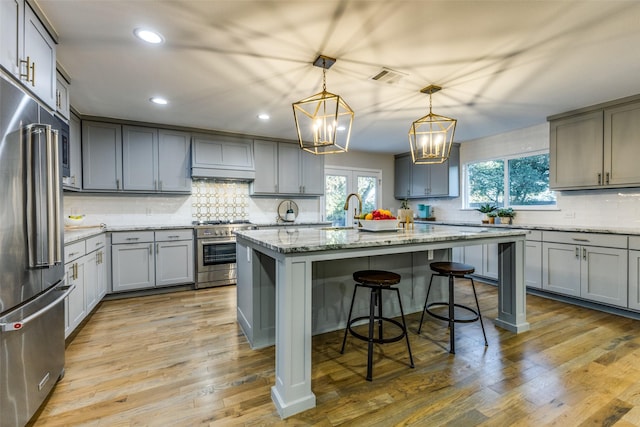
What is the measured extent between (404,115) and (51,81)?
3540 mm

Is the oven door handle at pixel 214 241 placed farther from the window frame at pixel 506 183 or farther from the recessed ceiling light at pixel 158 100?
the window frame at pixel 506 183

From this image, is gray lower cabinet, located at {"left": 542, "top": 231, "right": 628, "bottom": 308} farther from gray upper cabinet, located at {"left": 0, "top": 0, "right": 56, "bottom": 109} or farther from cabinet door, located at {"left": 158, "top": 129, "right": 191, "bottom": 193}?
gray upper cabinet, located at {"left": 0, "top": 0, "right": 56, "bottom": 109}

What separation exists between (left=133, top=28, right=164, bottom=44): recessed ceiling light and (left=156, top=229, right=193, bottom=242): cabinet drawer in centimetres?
259

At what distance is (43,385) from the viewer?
1.73 metres

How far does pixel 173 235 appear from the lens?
4152 mm

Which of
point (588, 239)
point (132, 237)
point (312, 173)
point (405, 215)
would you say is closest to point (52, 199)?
point (132, 237)

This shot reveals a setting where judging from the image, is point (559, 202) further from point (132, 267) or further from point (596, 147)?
point (132, 267)

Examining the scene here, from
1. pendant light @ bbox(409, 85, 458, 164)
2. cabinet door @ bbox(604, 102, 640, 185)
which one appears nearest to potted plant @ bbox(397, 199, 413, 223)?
pendant light @ bbox(409, 85, 458, 164)

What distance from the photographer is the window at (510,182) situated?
14.5 ft

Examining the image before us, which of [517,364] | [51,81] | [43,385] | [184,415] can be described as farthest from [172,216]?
[517,364]

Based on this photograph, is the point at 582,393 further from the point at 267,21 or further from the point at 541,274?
the point at 267,21

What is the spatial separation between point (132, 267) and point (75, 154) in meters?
1.55

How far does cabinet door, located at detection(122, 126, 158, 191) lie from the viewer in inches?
163

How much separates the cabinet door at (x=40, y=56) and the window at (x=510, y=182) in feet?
18.3
